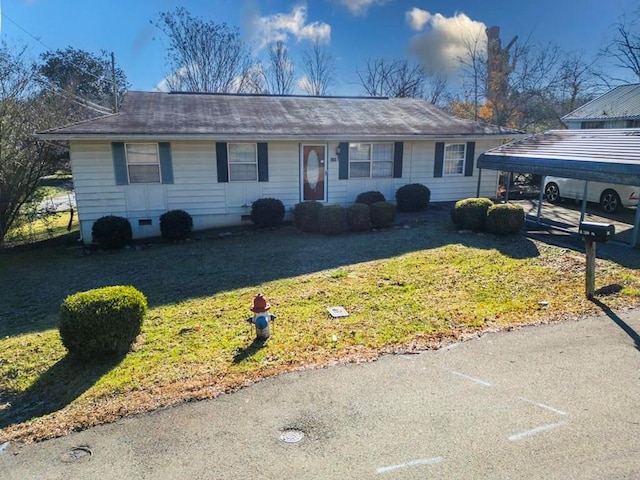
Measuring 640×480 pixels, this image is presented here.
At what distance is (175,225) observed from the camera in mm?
11406

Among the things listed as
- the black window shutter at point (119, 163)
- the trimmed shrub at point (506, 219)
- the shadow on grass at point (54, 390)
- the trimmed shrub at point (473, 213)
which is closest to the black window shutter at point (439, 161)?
the trimmed shrub at point (473, 213)

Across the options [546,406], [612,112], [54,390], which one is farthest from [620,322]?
[612,112]

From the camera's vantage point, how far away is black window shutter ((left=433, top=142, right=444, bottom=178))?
14.4 metres

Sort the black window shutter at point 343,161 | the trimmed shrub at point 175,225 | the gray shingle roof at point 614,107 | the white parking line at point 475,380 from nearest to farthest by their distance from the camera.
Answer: the white parking line at point 475,380
the trimmed shrub at point 175,225
the black window shutter at point 343,161
the gray shingle roof at point 614,107

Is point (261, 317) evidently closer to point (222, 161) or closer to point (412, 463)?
point (412, 463)

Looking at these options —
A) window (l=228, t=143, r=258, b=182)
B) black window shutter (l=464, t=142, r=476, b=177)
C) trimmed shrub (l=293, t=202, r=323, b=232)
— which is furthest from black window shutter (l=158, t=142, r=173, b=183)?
black window shutter (l=464, t=142, r=476, b=177)

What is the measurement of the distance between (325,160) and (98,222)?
22.3 ft

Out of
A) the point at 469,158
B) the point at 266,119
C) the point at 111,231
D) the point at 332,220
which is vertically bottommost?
the point at 111,231

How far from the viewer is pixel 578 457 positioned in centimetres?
317

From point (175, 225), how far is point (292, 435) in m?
8.90

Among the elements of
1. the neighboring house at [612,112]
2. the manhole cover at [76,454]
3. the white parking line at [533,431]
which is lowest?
the manhole cover at [76,454]

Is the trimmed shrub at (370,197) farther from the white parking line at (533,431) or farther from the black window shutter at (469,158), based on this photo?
the white parking line at (533,431)

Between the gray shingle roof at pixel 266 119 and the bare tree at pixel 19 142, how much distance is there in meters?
2.00

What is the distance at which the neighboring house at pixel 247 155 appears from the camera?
37.8 ft
